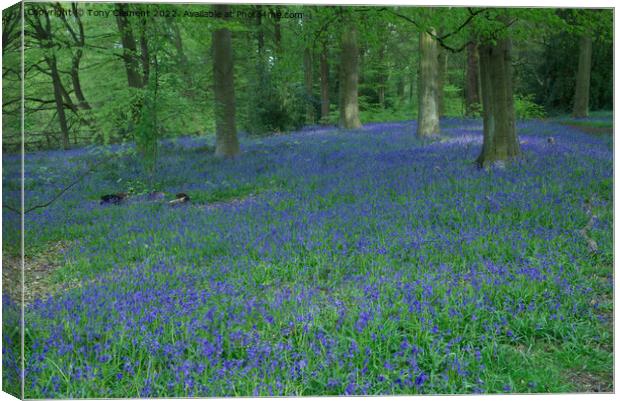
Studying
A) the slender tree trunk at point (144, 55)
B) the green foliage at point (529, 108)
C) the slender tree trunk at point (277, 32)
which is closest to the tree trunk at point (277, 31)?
the slender tree trunk at point (277, 32)

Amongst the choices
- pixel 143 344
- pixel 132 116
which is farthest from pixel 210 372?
pixel 132 116

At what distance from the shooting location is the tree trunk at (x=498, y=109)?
6934 millimetres

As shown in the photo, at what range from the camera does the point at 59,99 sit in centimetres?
471

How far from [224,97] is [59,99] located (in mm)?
2206

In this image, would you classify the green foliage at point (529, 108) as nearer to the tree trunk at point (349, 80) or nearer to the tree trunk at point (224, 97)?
the tree trunk at point (349, 80)

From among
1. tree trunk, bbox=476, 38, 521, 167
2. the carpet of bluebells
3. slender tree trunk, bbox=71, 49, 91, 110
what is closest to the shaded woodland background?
slender tree trunk, bbox=71, 49, 91, 110

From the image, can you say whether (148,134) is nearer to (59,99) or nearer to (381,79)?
(59,99)

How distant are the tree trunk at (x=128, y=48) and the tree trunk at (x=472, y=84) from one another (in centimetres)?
457

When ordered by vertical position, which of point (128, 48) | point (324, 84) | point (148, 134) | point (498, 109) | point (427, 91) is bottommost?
point (148, 134)

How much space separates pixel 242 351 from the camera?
3.75 m

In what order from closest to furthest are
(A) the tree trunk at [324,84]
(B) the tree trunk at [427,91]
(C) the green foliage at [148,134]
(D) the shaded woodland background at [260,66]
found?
(D) the shaded woodland background at [260,66]
(C) the green foliage at [148,134]
(A) the tree trunk at [324,84]
(B) the tree trunk at [427,91]

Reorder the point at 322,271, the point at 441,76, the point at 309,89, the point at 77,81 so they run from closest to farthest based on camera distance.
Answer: the point at 322,271
the point at 77,81
the point at 309,89
the point at 441,76

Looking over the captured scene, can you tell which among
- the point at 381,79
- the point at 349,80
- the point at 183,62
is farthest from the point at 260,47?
the point at 381,79

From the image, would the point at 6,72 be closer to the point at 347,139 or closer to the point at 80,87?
the point at 80,87
